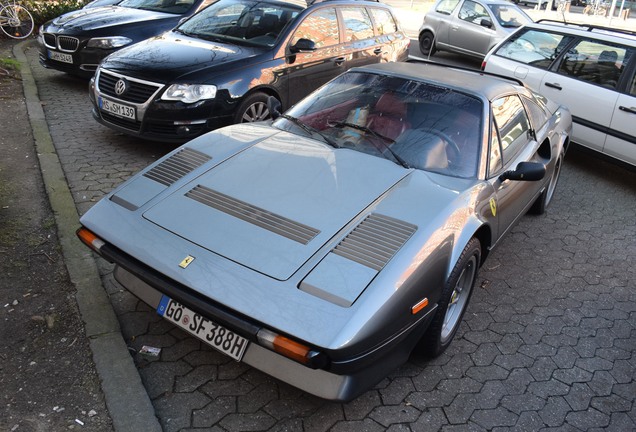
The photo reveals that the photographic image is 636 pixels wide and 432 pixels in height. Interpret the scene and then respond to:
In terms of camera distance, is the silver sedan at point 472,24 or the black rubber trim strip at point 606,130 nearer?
the black rubber trim strip at point 606,130

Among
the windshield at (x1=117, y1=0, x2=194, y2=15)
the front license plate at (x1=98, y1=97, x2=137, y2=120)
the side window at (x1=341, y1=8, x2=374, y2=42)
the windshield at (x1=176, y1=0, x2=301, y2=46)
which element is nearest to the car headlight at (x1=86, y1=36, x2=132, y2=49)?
the windshield at (x1=117, y1=0, x2=194, y2=15)

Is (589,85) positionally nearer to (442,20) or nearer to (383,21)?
(383,21)

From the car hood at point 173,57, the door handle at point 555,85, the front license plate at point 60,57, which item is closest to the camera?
the car hood at point 173,57

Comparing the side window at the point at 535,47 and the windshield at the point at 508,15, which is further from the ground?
the side window at the point at 535,47

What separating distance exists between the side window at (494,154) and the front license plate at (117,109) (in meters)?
Answer: 3.45

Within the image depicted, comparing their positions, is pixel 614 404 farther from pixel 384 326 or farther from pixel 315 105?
pixel 315 105

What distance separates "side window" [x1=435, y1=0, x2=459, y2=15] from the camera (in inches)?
498

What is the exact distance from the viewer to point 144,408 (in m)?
2.60

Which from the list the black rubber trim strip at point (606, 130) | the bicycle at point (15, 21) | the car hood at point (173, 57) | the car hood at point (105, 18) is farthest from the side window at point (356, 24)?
the bicycle at point (15, 21)

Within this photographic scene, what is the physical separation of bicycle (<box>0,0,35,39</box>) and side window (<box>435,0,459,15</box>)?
8741mm

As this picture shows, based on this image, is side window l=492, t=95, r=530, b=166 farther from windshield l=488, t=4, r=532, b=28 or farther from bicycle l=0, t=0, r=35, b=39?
Result: bicycle l=0, t=0, r=35, b=39

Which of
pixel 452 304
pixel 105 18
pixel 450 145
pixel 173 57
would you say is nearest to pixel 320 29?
pixel 173 57

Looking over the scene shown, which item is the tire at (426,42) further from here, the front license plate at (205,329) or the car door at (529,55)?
the front license plate at (205,329)

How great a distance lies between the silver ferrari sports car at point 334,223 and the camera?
241 cm
